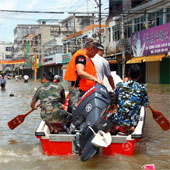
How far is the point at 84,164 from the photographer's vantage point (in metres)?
4.90

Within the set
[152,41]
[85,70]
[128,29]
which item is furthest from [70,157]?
[128,29]

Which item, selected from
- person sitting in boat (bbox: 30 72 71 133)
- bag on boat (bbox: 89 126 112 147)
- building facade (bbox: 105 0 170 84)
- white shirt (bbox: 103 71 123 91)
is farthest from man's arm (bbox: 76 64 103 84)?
building facade (bbox: 105 0 170 84)

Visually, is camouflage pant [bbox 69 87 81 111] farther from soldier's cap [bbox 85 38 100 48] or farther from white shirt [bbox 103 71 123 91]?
white shirt [bbox 103 71 123 91]

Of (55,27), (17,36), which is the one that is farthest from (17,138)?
(17,36)

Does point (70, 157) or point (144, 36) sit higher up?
point (144, 36)

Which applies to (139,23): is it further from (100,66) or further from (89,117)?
(89,117)

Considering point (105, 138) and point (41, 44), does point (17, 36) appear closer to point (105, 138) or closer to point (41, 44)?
point (41, 44)

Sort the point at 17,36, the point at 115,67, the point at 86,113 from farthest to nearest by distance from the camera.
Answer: the point at 17,36 < the point at 115,67 < the point at 86,113

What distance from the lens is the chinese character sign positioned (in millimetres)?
23859

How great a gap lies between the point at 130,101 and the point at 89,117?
0.72 metres

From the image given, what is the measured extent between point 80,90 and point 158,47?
67.6ft

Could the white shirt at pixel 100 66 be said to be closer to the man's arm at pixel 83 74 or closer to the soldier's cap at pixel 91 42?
the soldier's cap at pixel 91 42

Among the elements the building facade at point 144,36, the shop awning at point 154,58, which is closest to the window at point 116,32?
the building facade at point 144,36

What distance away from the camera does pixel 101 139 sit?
4.39 meters
